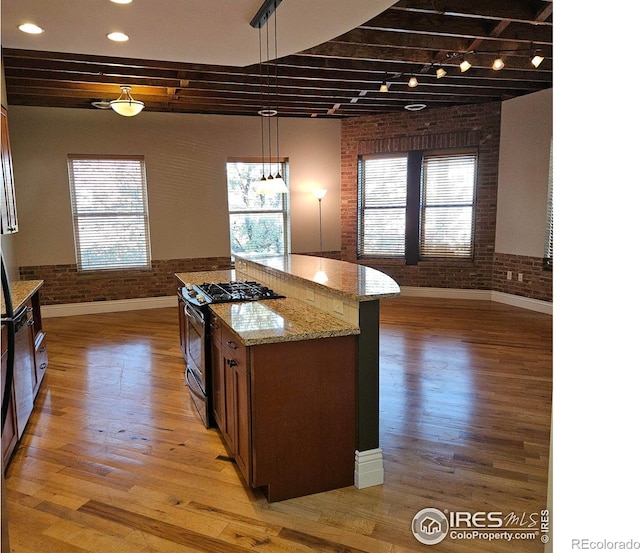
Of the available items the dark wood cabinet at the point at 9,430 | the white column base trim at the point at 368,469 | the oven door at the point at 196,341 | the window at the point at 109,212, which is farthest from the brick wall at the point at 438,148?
the dark wood cabinet at the point at 9,430

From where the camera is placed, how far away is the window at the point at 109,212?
653 cm

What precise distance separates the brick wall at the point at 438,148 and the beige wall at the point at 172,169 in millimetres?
237

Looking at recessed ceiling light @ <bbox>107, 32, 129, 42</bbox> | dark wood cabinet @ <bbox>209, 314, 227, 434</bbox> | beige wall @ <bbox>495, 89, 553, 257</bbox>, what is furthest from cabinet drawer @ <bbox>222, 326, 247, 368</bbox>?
beige wall @ <bbox>495, 89, 553, 257</bbox>

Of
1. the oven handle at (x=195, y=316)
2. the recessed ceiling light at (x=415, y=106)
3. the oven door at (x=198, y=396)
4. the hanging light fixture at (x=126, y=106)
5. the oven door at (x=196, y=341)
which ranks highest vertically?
the recessed ceiling light at (x=415, y=106)

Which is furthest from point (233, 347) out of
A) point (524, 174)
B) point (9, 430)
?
point (524, 174)

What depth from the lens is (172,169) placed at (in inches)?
270

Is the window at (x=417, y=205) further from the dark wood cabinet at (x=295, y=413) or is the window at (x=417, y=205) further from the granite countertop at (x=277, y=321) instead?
the dark wood cabinet at (x=295, y=413)

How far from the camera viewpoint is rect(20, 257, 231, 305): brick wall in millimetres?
6457

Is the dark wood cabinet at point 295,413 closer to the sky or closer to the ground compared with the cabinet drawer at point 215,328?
closer to the ground

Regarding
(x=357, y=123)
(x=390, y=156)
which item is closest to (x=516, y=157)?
(x=390, y=156)

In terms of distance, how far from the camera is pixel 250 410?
231cm

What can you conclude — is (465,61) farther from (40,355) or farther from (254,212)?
(40,355)
